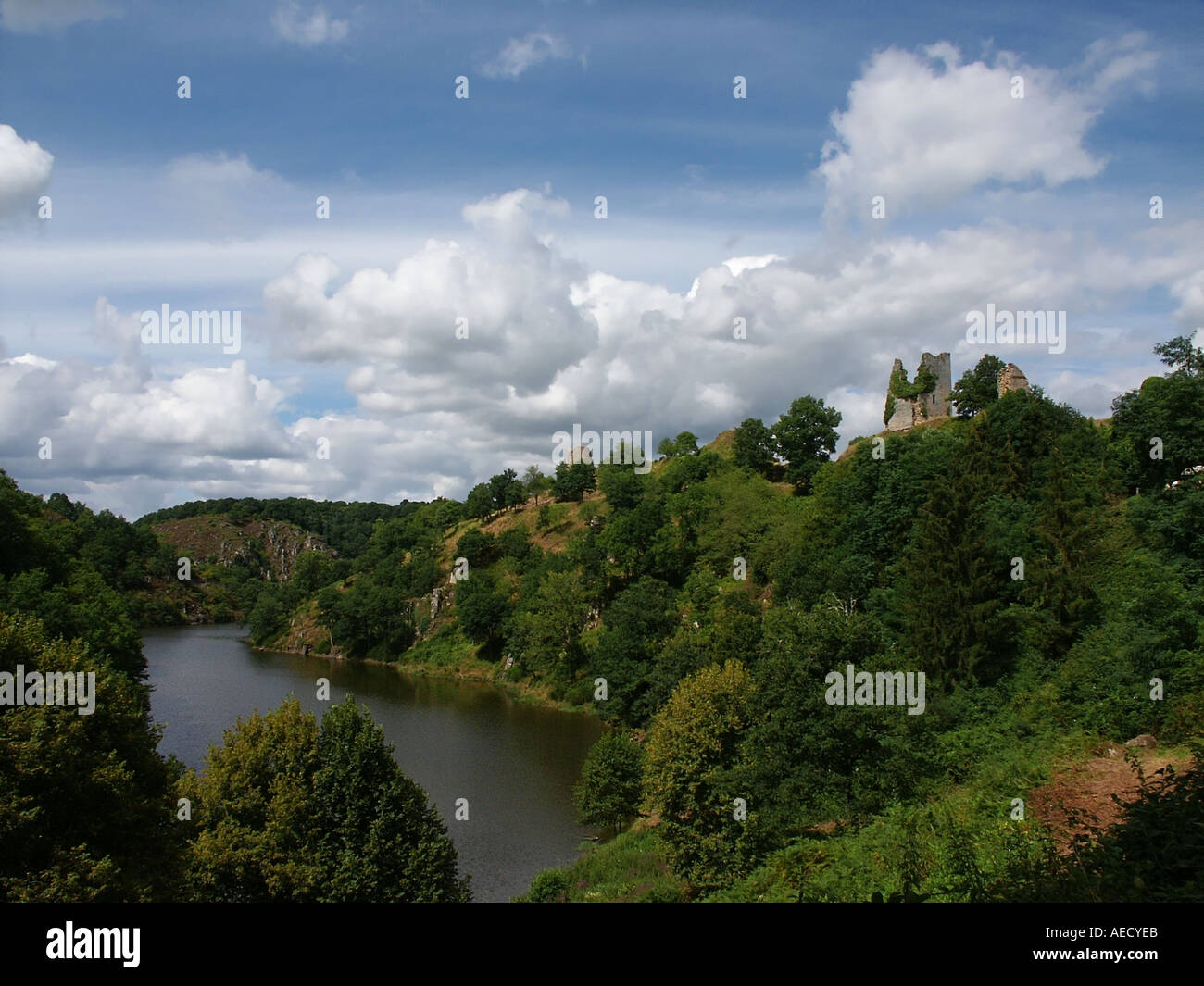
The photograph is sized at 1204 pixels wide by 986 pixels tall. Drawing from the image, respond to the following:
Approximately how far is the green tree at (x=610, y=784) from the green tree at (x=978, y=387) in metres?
51.3

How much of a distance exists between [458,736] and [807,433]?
144 ft

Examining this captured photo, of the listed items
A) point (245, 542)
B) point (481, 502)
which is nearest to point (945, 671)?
point (481, 502)

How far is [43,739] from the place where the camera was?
15.5 m

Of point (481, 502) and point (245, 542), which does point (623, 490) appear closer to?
point (481, 502)

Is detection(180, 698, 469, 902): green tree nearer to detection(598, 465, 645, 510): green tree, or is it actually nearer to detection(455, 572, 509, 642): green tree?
detection(455, 572, 509, 642): green tree

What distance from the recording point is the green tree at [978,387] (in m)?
65.9

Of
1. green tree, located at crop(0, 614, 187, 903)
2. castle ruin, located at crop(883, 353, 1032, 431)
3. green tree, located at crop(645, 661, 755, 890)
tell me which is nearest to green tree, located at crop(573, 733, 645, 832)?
green tree, located at crop(645, 661, 755, 890)

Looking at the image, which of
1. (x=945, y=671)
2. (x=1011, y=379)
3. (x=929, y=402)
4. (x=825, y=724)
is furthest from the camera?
(x=929, y=402)

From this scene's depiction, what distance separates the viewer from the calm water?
2809 cm

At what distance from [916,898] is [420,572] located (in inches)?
3043

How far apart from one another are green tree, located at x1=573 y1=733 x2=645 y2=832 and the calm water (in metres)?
1.59

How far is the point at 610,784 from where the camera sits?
28.6 m

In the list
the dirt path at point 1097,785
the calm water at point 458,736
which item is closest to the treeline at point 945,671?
the dirt path at point 1097,785
